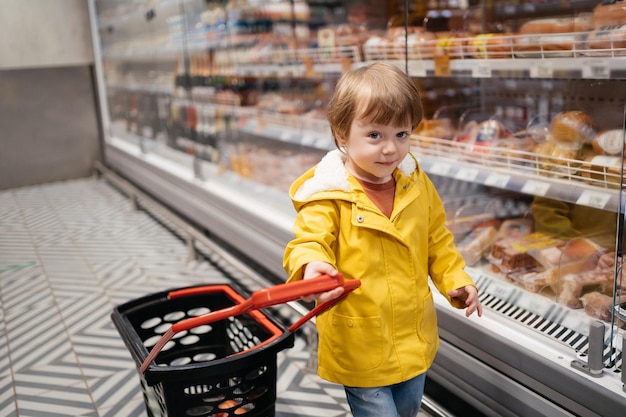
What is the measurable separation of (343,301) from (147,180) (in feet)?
12.4

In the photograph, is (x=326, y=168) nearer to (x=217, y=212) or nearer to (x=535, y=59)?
(x=535, y=59)

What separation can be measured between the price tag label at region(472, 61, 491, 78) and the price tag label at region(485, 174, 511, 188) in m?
0.34

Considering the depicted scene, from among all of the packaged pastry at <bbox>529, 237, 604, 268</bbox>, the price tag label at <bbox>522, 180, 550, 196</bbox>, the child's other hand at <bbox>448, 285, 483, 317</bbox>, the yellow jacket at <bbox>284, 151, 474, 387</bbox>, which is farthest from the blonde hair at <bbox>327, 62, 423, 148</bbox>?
the packaged pastry at <bbox>529, 237, 604, 268</bbox>

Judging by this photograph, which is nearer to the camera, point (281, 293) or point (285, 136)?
point (281, 293)

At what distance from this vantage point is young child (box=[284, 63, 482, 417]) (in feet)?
4.07

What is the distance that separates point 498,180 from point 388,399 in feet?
2.88

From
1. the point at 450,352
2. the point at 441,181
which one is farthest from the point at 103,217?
the point at 450,352

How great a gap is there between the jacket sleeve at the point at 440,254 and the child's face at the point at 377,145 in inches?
8.6

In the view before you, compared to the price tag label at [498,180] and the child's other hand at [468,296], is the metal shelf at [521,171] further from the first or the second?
the child's other hand at [468,296]

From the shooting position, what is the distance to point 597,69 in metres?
1.55

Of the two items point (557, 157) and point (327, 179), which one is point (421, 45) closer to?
point (557, 157)

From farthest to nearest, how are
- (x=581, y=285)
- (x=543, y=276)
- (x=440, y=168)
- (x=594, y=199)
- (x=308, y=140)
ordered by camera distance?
(x=308, y=140) → (x=440, y=168) → (x=543, y=276) → (x=581, y=285) → (x=594, y=199)

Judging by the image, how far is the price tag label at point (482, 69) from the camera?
1938 mm

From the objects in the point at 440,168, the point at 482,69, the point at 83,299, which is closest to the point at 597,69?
the point at 482,69
